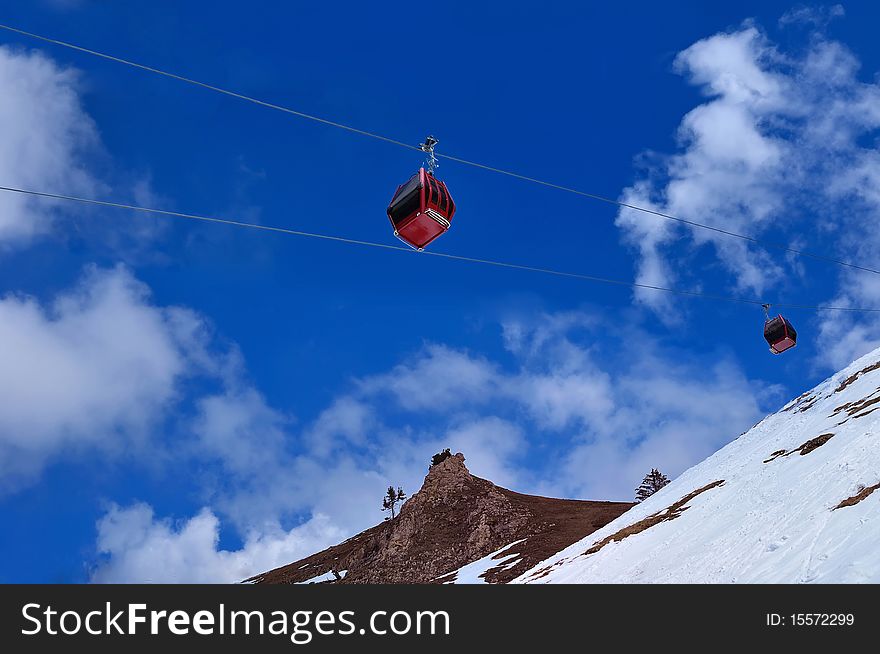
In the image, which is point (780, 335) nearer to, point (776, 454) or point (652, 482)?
point (776, 454)

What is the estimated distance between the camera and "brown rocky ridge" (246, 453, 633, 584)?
165ft

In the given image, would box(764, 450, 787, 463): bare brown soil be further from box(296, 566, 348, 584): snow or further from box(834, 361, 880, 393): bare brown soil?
box(296, 566, 348, 584): snow

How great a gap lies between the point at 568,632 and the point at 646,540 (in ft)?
42.6

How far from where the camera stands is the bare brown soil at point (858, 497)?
1408cm

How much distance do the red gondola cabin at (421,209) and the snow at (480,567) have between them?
31.1 metres

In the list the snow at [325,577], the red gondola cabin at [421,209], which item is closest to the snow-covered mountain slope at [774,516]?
the red gondola cabin at [421,209]

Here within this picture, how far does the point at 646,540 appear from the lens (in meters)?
22.5

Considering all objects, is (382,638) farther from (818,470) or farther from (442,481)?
(442,481)

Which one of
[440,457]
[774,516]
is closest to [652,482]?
[440,457]

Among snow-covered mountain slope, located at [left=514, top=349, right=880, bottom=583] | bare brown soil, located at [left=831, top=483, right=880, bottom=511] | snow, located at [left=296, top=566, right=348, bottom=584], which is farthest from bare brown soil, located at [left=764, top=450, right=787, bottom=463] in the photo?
snow, located at [left=296, top=566, right=348, bottom=584]

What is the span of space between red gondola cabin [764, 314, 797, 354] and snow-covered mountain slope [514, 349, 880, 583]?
3701 mm

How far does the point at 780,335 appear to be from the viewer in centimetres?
2762

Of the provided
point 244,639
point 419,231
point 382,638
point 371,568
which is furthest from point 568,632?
point 371,568

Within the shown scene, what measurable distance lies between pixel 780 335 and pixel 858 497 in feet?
49.6
